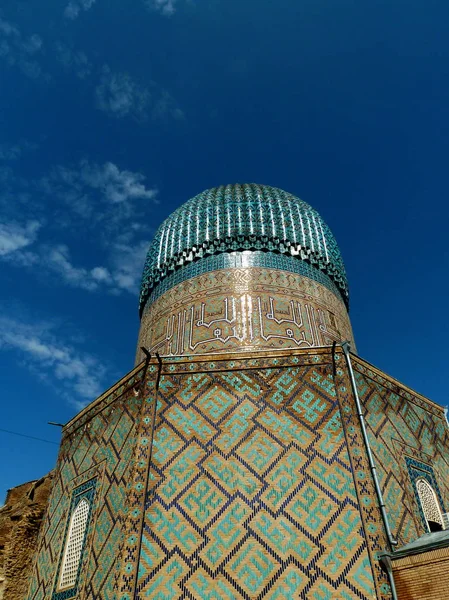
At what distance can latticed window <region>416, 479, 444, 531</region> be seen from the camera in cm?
552

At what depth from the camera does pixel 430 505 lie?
223 inches

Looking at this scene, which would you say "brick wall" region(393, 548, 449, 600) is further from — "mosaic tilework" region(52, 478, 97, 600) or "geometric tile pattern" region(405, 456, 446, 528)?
"mosaic tilework" region(52, 478, 97, 600)

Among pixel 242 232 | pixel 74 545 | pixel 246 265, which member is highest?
pixel 242 232

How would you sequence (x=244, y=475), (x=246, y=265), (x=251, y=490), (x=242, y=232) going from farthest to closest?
(x=242, y=232) < (x=246, y=265) < (x=244, y=475) < (x=251, y=490)

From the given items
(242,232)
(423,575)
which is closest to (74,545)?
(423,575)

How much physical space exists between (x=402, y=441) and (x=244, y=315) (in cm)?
283

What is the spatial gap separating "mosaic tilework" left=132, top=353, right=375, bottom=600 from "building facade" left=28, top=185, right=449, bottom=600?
0.04 feet

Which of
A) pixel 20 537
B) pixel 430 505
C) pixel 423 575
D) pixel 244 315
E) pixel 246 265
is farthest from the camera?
pixel 246 265

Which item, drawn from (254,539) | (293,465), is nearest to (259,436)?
(293,465)

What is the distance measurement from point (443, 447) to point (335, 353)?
2154 millimetres

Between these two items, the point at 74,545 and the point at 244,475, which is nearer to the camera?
the point at 244,475

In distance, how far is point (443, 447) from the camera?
21.4 ft

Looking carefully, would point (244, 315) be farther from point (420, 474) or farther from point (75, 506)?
point (75, 506)

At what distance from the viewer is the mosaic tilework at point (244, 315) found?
734 cm
